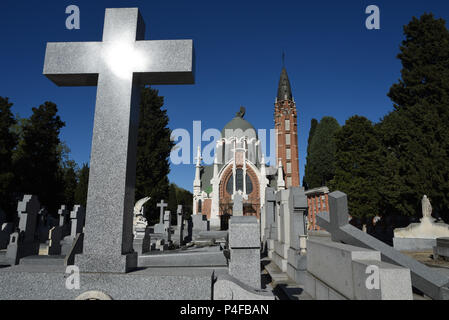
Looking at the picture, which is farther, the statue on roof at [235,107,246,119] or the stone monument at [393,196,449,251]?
the statue on roof at [235,107,246,119]

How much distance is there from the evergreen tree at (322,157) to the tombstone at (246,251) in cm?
3814

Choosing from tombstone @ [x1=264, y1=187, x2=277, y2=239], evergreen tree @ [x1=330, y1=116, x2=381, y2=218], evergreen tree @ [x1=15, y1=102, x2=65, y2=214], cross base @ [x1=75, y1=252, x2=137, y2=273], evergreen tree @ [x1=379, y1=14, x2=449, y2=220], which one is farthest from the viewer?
evergreen tree @ [x1=15, y1=102, x2=65, y2=214]

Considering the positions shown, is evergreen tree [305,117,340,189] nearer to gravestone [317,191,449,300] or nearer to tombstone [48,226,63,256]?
tombstone [48,226,63,256]

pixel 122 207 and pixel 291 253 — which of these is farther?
pixel 291 253

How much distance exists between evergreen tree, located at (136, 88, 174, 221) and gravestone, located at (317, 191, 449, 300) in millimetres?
22144

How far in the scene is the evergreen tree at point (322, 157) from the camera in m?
39.6

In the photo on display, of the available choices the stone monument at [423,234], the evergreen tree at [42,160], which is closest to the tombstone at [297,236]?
the stone monument at [423,234]

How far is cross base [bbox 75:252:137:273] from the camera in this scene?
2871mm

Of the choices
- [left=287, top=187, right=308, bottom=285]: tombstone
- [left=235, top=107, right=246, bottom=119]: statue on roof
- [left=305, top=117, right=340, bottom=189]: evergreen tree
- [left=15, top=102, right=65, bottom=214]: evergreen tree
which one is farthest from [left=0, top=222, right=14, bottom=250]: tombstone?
[left=235, top=107, right=246, bottom=119]: statue on roof

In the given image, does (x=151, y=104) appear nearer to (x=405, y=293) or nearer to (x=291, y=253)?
(x=291, y=253)

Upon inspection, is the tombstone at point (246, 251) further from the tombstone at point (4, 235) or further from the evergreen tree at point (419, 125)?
the evergreen tree at point (419, 125)
